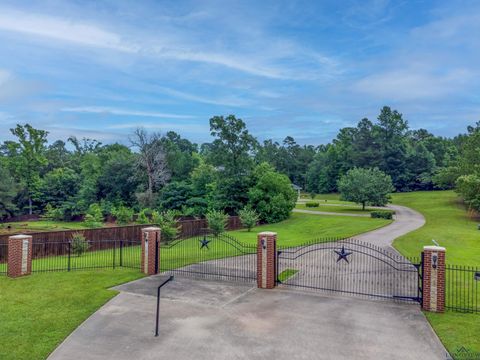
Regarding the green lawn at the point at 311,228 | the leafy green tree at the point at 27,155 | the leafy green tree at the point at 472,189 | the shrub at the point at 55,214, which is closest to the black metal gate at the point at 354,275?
the green lawn at the point at 311,228

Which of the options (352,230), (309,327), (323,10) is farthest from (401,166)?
(309,327)

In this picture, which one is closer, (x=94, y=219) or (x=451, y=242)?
(x=451, y=242)

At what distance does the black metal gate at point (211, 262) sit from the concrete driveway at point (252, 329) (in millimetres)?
2323

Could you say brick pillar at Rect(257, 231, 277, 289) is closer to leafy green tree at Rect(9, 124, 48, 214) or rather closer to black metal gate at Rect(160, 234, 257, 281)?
black metal gate at Rect(160, 234, 257, 281)

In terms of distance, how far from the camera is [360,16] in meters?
17.5

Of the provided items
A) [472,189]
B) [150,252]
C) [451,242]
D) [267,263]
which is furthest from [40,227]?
[472,189]

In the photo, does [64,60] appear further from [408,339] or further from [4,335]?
[408,339]

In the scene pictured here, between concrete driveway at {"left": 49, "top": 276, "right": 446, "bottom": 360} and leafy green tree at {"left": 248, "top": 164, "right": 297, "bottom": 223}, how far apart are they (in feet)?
78.8

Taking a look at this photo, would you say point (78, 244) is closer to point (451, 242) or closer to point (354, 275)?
point (354, 275)

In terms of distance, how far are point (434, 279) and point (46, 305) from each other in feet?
36.4

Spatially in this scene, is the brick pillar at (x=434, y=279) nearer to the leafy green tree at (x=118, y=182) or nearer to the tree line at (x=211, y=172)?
the tree line at (x=211, y=172)

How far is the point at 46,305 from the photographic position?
34.0 ft

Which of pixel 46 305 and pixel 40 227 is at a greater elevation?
pixel 46 305

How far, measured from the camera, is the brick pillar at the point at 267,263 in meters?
12.1
